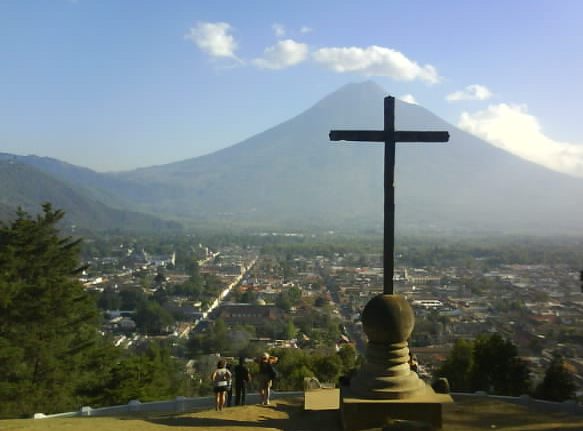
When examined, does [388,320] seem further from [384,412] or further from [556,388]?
[556,388]

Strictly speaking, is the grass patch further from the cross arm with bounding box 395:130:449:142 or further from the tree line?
the tree line

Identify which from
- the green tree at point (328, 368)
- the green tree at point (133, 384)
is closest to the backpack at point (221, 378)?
the green tree at point (133, 384)

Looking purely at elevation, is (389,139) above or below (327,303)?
above

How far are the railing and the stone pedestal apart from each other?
2.53m

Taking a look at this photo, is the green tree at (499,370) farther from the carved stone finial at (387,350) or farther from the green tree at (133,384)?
the carved stone finial at (387,350)

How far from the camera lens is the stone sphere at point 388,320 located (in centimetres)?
637

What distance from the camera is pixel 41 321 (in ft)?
43.5

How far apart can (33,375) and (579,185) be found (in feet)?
595

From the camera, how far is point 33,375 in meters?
13.0

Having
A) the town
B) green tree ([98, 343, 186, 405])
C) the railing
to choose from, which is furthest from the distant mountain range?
the railing

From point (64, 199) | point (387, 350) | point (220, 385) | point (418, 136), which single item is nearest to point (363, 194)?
point (64, 199)

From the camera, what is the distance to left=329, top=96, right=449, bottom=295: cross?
274 inches

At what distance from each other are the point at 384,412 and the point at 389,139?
3101mm

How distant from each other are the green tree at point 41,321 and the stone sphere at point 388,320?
850 cm
